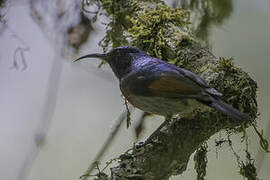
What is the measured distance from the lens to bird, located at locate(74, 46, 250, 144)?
197 cm

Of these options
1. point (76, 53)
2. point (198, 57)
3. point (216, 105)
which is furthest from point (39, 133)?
point (216, 105)

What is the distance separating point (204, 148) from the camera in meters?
2.21

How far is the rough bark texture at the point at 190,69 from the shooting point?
2.00 meters

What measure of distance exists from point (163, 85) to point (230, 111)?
0.37 m

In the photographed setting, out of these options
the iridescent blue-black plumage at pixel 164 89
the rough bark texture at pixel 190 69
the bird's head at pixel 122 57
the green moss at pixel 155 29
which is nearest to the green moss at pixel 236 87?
the rough bark texture at pixel 190 69

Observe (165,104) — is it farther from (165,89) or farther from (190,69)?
(190,69)

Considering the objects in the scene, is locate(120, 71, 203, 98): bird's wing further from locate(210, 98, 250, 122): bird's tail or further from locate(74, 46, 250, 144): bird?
locate(210, 98, 250, 122): bird's tail

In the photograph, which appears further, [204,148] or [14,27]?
[14,27]

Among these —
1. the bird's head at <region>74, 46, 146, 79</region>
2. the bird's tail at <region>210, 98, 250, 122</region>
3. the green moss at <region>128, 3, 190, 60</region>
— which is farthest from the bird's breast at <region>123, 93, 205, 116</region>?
the green moss at <region>128, 3, 190, 60</region>

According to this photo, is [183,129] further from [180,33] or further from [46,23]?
[46,23]

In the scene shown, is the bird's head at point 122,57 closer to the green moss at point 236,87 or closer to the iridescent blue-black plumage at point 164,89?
the iridescent blue-black plumage at point 164,89

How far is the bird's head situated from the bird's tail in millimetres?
599

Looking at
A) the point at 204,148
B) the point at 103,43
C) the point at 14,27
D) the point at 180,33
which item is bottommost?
the point at 204,148

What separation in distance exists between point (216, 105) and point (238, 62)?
2.09 meters
